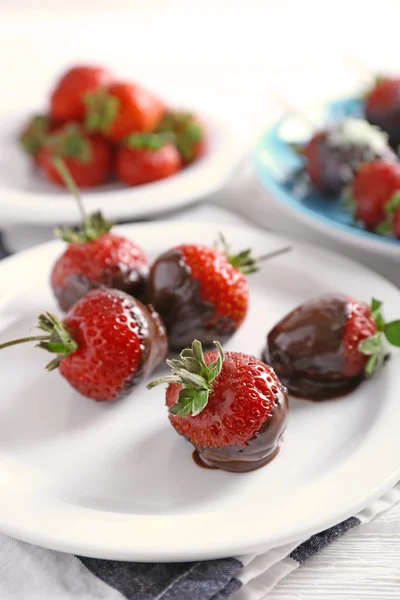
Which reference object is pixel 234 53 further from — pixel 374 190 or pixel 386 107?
pixel 374 190

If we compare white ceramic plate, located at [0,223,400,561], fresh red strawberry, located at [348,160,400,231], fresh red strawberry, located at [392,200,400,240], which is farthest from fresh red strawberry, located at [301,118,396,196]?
white ceramic plate, located at [0,223,400,561]

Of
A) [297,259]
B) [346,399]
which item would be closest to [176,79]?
[297,259]

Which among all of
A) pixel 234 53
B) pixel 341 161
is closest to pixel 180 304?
pixel 341 161

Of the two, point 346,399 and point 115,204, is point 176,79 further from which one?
point 346,399

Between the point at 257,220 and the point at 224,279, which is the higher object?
the point at 224,279

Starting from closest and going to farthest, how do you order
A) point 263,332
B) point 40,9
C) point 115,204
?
point 263,332, point 115,204, point 40,9

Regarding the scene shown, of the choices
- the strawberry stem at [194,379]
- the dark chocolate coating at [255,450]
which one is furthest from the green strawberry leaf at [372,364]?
the strawberry stem at [194,379]
